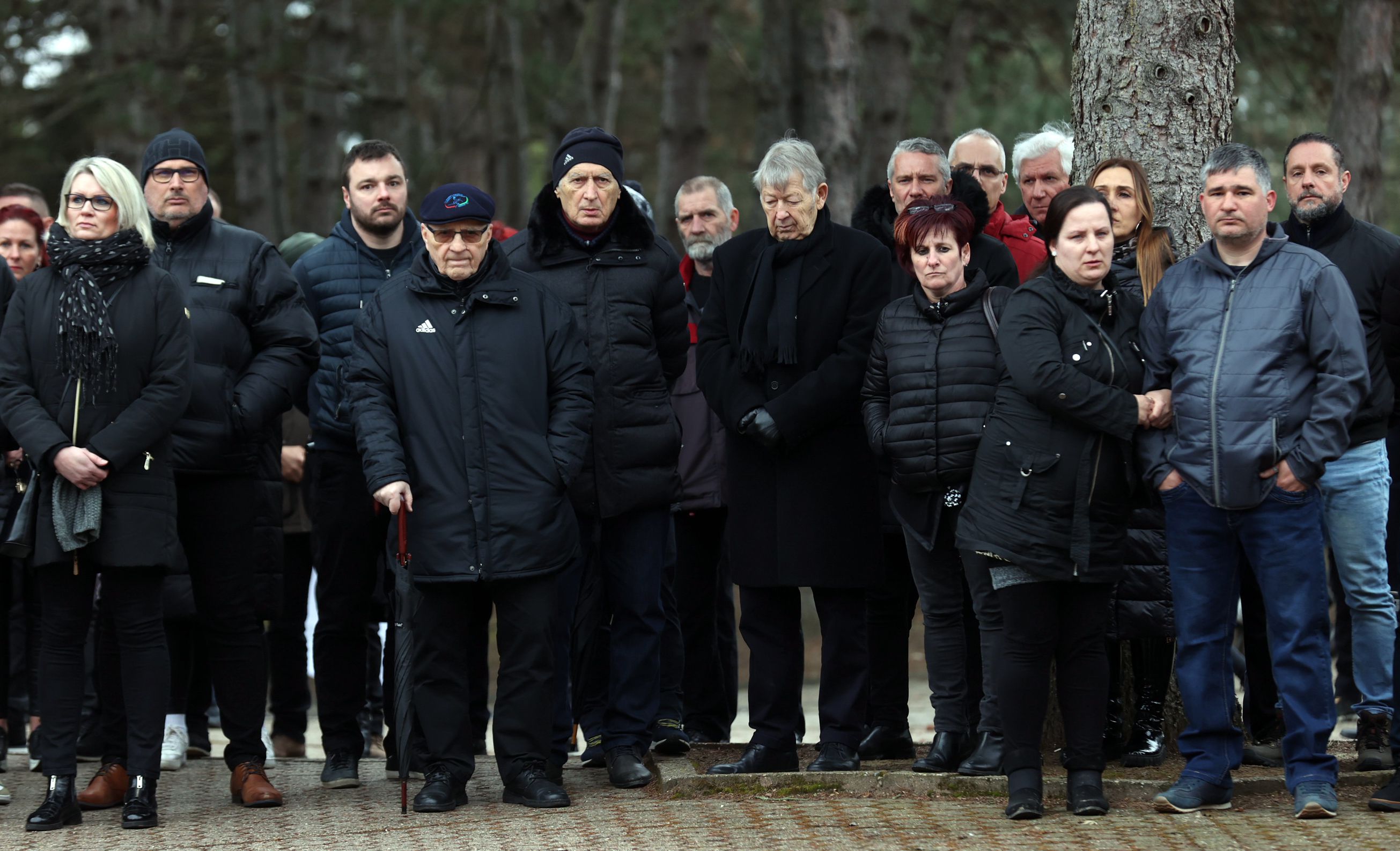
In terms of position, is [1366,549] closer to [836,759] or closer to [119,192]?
[836,759]

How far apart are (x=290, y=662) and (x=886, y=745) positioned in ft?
9.66

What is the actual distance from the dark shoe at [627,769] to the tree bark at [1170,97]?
298cm

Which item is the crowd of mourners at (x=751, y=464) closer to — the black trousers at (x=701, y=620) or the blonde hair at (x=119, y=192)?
the blonde hair at (x=119, y=192)

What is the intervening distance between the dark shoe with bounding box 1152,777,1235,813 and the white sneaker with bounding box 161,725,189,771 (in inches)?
169

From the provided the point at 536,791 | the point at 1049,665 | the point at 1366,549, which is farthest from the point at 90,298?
the point at 1366,549

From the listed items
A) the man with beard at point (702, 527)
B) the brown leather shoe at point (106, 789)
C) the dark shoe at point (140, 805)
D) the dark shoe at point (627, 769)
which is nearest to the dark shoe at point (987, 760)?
the dark shoe at point (627, 769)

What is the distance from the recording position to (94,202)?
20.6 ft

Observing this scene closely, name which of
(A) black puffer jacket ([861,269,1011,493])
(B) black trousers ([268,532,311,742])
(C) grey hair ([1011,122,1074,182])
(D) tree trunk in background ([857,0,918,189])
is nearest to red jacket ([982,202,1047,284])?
(C) grey hair ([1011,122,1074,182])

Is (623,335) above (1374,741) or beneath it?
above

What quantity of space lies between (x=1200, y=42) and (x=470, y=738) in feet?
13.1

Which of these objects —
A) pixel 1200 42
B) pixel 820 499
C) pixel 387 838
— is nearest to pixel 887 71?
pixel 1200 42

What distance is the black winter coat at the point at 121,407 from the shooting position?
614cm

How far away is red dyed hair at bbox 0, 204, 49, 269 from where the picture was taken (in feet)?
25.7

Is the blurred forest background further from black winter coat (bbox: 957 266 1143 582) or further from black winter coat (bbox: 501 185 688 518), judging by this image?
black winter coat (bbox: 957 266 1143 582)
